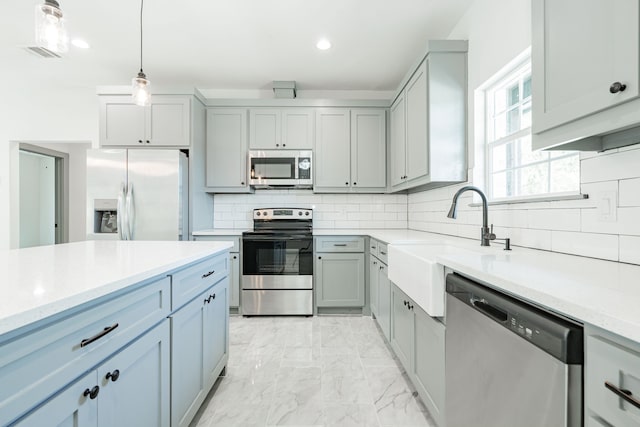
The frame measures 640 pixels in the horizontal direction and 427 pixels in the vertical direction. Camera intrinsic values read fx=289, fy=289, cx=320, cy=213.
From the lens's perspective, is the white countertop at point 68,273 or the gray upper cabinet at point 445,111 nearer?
the white countertop at point 68,273

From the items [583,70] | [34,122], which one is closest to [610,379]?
[583,70]

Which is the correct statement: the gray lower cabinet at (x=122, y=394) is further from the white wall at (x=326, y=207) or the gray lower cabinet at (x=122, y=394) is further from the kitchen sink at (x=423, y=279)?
the white wall at (x=326, y=207)

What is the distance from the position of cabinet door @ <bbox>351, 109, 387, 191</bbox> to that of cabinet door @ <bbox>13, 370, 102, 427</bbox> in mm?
2997

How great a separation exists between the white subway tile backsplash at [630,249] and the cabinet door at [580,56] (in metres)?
0.55

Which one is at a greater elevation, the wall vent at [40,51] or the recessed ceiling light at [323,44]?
the recessed ceiling light at [323,44]

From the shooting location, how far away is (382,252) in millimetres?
2551

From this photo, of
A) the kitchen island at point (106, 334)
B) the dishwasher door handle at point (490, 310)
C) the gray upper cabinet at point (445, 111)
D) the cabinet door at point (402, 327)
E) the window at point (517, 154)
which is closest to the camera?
the kitchen island at point (106, 334)

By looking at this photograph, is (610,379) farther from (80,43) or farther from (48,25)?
(80,43)

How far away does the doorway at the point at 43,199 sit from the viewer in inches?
194

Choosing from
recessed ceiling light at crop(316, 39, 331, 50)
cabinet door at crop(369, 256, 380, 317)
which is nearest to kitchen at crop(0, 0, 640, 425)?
cabinet door at crop(369, 256, 380, 317)

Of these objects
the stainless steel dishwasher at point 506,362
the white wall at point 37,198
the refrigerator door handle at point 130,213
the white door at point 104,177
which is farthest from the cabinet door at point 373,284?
the white wall at point 37,198

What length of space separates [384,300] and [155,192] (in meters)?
2.51

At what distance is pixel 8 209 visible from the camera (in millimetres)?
3715

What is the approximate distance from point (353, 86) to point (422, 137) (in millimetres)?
1637
